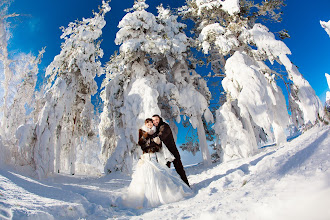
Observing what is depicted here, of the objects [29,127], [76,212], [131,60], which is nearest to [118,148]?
[29,127]

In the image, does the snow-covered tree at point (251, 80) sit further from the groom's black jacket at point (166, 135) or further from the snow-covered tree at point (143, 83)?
the groom's black jacket at point (166, 135)

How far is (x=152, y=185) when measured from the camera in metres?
4.20

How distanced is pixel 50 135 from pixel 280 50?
10.7 meters

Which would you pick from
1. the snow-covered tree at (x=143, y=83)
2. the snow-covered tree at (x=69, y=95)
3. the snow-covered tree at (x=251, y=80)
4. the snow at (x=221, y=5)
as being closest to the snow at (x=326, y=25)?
the snow-covered tree at (x=251, y=80)

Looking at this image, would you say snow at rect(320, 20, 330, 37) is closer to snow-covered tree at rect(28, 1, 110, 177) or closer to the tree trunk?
the tree trunk

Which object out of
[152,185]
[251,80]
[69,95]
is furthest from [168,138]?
[69,95]

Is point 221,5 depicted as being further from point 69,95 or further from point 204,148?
point 69,95

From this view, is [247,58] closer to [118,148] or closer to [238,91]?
[238,91]

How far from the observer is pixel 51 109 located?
8875 mm

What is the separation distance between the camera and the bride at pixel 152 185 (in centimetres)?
409

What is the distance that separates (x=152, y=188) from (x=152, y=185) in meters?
0.06

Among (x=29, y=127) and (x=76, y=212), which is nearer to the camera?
(x=76, y=212)

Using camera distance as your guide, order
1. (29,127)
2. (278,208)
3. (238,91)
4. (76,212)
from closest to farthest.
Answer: (278,208) < (76,212) < (29,127) < (238,91)

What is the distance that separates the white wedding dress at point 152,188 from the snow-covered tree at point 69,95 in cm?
534
